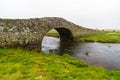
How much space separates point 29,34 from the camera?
2978cm

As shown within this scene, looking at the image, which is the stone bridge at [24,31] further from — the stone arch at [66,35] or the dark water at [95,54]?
the stone arch at [66,35]

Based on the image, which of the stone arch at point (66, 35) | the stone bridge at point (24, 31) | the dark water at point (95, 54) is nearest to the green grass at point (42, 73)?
the dark water at point (95, 54)

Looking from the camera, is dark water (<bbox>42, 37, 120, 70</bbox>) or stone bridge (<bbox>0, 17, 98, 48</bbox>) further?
stone bridge (<bbox>0, 17, 98, 48</bbox>)

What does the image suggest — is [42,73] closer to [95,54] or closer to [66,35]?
[95,54]

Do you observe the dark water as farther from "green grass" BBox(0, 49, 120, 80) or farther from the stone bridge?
"green grass" BBox(0, 49, 120, 80)

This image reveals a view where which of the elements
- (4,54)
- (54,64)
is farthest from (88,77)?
(4,54)

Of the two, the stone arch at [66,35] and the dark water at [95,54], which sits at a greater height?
the stone arch at [66,35]

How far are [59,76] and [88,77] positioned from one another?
219 centimetres

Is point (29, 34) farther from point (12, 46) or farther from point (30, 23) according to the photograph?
point (12, 46)

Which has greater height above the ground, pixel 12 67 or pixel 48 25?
pixel 48 25

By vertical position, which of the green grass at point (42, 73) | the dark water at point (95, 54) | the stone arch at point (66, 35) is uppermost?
the stone arch at point (66, 35)

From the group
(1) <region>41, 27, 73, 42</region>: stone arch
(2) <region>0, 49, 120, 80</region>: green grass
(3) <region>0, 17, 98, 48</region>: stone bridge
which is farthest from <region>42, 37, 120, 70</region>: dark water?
(1) <region>41, 27, 73, 42</region>: stone arch

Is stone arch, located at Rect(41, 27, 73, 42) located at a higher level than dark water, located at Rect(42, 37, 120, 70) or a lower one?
higher

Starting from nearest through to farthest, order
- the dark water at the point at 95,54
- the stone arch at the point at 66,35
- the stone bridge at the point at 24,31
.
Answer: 1. the dark water at the point at 95,54
2. the stone bridge at the point at 24,31
3. the stone arch at the point at 66,35
